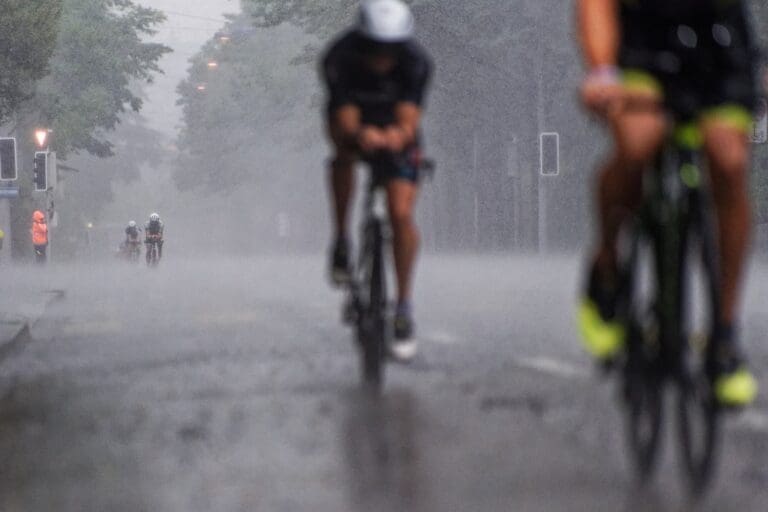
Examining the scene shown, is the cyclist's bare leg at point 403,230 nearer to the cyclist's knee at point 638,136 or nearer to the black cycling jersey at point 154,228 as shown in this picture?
the cyclist's knee at point 638,136

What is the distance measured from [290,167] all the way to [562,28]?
57.6 m

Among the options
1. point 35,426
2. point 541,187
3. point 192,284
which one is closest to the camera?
point 35,426

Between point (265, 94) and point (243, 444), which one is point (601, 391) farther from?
point (265, 94)

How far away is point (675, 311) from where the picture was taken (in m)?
4.91

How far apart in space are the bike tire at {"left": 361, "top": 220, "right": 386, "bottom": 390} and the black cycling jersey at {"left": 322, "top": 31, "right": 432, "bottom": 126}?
56cm

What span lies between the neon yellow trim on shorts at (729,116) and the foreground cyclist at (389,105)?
298 centimetres

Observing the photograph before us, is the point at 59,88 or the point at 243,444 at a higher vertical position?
the point at 59,88

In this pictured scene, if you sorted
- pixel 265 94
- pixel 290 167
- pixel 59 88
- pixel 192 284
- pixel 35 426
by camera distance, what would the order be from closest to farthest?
pixel 35 426, pixel 192 284, pixel 59 88, pixel 265 94, pixel 290 167

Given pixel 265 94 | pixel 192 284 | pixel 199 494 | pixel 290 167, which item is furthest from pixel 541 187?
pixel 290 167

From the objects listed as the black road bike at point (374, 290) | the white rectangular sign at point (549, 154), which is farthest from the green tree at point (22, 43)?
the black road bike at point (374, 290)

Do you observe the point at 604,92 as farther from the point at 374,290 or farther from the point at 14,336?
the point at 14,336

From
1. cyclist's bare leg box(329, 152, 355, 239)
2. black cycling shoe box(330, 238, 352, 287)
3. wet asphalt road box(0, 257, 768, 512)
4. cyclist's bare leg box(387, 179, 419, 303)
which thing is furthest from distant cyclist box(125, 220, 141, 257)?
cyclist's bare leg box(387, 179, 419, 303)

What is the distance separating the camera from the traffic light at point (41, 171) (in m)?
46.1

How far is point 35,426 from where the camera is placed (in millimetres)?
7633
